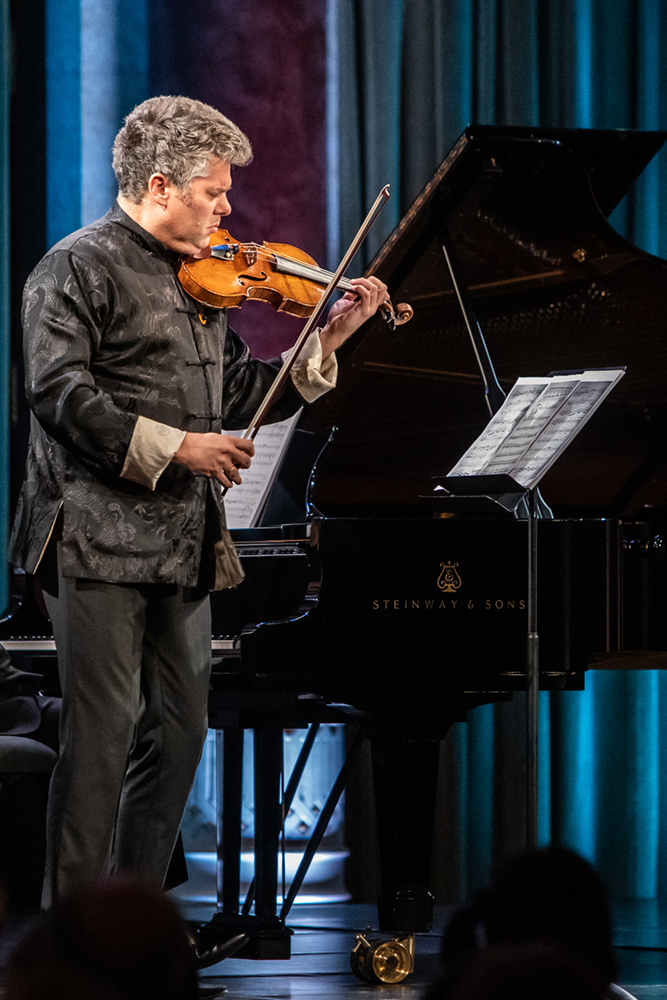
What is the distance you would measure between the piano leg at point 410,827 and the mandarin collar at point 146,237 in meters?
1.06

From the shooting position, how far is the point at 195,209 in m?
2.14

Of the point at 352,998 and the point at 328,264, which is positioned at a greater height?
the point at 328,264

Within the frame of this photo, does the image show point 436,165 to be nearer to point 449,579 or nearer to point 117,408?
point 449,579

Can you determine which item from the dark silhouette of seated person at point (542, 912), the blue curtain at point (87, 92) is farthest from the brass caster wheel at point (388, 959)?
the blue curtain at point (87, 92)

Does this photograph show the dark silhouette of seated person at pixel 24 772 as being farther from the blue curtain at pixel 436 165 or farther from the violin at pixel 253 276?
the blue curtain at pixel 436 165

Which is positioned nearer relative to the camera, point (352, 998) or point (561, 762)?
point (352, 998)

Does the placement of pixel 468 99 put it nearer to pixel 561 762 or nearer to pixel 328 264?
pixel 328 264

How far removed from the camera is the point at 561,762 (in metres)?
4.30

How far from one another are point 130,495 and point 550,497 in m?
1.39

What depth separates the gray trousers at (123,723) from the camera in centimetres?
199

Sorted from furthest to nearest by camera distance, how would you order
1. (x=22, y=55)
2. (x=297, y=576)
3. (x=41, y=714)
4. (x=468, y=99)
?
1. (x=468, y=99)
2. (x=22, y=55)
3. (x=41, y=714)
4. (x=297, y=576)

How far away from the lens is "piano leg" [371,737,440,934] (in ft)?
8.63

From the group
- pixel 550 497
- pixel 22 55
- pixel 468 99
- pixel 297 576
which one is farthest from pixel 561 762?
pixel 22 55

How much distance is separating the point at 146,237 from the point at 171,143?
0.15 m
